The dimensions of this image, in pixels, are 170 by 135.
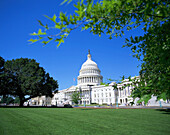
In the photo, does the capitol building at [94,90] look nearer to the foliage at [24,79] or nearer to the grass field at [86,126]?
the foliage at [24,79]

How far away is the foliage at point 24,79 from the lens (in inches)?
1919

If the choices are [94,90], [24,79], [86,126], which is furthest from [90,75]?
[86,126]

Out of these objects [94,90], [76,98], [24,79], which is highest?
[24,79]

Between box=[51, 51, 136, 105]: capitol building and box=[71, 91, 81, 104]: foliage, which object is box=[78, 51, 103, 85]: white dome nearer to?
box=[51, 51, 136, 105]: capitol building

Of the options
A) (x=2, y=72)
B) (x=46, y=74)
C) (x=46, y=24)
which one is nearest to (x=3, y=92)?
(x=2, y=72)

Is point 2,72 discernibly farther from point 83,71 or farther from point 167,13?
point 83,71

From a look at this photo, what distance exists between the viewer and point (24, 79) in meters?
49.9

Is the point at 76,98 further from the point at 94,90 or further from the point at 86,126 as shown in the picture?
the point at 86,126

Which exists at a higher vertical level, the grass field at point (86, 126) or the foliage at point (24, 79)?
the foliage at point (24, 79)

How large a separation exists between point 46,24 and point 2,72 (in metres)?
54.0

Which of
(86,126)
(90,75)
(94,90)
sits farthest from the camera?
(90,75)

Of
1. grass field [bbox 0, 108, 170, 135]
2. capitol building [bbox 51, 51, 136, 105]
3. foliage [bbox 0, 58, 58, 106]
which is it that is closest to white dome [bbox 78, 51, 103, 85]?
capitol building [bbox 51, 51, 136, 105]

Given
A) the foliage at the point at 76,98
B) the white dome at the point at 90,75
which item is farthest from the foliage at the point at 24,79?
the white dome at the point at 90,75

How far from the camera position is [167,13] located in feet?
10.0
